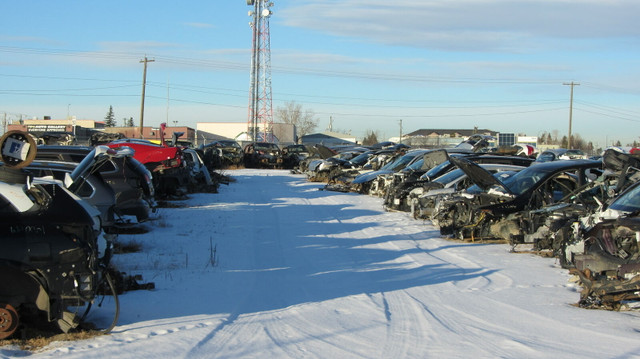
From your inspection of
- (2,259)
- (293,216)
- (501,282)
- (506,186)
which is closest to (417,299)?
(501,282)

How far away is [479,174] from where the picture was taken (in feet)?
43.7

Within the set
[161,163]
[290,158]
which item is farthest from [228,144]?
[161,163]

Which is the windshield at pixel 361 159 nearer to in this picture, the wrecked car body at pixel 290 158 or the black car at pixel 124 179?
the wrecked car body at pixel 290 158

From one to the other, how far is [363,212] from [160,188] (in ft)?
19.9

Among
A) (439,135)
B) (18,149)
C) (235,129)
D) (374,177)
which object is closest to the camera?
(18,149)

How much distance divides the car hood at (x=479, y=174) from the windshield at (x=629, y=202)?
357 centimetres

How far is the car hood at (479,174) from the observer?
13.0 metres

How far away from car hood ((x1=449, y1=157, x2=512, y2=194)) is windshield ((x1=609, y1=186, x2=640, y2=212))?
11.7 feet

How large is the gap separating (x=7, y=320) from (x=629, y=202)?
7915mm

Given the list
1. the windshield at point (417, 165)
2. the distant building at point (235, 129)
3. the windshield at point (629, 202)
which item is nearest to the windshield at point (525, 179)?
the windshield at point (629, 202)

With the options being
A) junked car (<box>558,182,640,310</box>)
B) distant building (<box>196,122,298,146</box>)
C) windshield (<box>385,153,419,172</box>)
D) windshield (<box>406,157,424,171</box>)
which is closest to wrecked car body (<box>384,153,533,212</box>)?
windshield (<box>406,157,424,171</box>)

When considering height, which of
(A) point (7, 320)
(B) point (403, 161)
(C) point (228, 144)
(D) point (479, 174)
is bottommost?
(A) point (7, 320)

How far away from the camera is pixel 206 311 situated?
7.56 metres

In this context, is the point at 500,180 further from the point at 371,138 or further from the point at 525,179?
the point at 371,138
